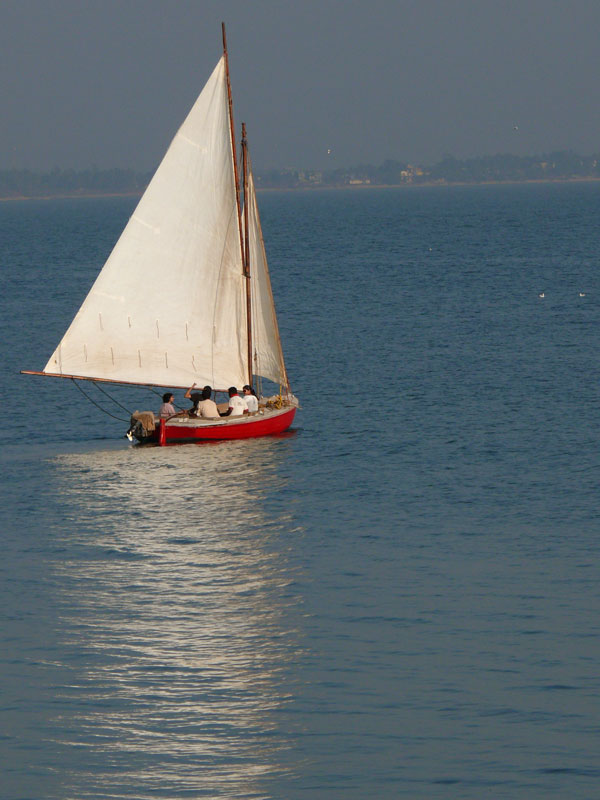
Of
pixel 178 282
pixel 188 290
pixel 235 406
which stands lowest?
pixel 235 406

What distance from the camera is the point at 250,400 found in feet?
165

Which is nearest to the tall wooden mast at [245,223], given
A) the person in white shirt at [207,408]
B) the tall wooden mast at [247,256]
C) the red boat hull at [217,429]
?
the tall wooden mast at [247,256]

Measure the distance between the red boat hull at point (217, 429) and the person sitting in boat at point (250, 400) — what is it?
1.44ft

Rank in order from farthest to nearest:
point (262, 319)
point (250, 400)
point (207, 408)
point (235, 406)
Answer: point (262, 319)
point (250, 400)
point (235, 406)
point (207, 408)

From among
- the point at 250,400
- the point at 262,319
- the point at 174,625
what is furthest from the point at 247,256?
the point at 174,625

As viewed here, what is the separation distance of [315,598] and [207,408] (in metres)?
17.0

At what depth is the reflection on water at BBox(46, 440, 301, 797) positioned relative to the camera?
24.7 meters

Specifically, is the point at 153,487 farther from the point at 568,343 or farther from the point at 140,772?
the point at 568,343

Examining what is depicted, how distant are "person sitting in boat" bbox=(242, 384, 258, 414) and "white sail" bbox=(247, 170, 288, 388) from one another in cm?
224

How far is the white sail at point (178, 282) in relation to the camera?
1932 inches

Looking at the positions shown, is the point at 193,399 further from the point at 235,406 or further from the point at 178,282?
the point at 178,282

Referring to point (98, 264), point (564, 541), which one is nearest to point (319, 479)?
point (564, 541)

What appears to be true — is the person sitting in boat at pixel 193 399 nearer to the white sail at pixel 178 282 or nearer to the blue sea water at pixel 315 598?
the white sail at pixel 178 282

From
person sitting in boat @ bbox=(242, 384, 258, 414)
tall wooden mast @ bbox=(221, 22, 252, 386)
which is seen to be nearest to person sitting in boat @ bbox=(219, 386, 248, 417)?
person sitting in boat @ bbox=(242, 384, 258, 414)
